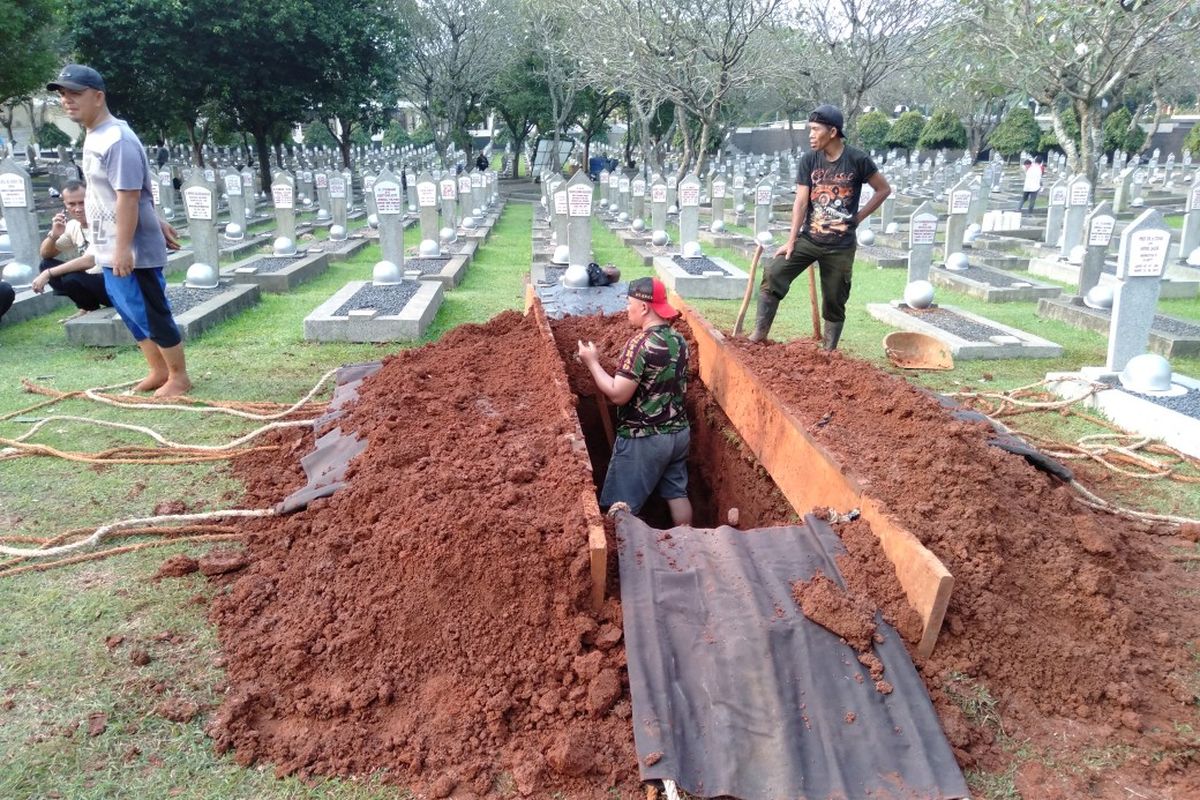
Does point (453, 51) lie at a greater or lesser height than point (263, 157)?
greater

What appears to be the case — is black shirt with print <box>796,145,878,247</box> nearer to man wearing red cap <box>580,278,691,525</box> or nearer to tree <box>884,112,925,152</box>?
man wearing red cap <box>580,278,691,525</box>

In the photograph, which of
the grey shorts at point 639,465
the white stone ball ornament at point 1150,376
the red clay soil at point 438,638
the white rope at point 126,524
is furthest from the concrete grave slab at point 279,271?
the white stone ball ornament at point 1150,376

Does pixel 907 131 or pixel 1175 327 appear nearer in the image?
pixel 1175 327

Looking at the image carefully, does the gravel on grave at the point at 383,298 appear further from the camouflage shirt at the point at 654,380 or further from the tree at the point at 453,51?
the tree at the point at 453,51

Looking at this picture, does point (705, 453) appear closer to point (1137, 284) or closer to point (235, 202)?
point (1137, 284)

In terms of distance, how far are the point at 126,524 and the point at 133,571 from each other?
0.37 m

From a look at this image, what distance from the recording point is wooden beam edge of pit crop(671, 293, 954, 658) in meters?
2.61

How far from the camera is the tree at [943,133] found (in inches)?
1444

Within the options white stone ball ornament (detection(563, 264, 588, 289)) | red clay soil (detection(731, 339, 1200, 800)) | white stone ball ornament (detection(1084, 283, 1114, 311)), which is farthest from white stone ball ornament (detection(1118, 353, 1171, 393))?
white stone ball ornament (detection(563, 264, 588, 289))

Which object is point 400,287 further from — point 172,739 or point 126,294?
point 172,739

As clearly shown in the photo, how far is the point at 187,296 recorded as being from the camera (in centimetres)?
911

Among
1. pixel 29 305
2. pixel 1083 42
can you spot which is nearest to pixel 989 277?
pixel 1083 42

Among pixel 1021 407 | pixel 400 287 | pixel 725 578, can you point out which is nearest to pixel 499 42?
pixel 400 287

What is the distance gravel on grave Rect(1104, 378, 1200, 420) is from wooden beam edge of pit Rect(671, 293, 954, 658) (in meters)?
2.98
